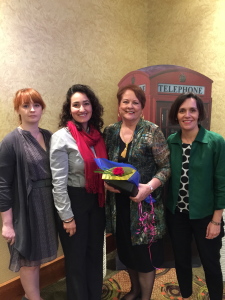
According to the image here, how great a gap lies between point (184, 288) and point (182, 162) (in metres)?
0.92

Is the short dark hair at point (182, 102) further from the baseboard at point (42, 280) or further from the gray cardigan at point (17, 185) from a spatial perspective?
the baseboard at point (42, 280)

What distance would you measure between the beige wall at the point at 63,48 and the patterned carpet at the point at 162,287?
0.82 m

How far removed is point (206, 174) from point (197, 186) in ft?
0.30

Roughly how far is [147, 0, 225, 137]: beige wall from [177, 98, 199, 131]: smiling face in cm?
102

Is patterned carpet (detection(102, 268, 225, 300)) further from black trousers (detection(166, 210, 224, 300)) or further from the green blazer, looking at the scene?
the green blazer

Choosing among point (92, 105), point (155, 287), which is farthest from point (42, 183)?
point (155, 287)

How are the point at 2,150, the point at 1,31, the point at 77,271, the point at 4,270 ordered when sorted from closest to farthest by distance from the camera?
1. the point at 2,150
2. the point at 77,271
3. the point at 1,31
4. the point at 4,270

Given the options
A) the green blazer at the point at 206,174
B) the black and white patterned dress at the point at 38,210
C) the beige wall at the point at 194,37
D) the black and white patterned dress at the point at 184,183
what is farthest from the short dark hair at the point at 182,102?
the beige wall at the point at 194,37

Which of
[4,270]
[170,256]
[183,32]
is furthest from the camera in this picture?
[183,32]

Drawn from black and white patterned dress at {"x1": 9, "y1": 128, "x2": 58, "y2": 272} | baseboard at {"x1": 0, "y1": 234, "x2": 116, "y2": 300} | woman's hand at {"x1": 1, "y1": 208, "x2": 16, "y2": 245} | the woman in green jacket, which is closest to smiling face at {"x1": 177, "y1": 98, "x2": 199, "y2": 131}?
the woman in green jacket

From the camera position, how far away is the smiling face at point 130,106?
154 centimetres

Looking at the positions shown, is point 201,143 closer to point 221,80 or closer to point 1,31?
point 221,80

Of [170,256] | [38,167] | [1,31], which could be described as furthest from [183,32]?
[170,256]

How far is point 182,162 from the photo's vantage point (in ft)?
5.15
